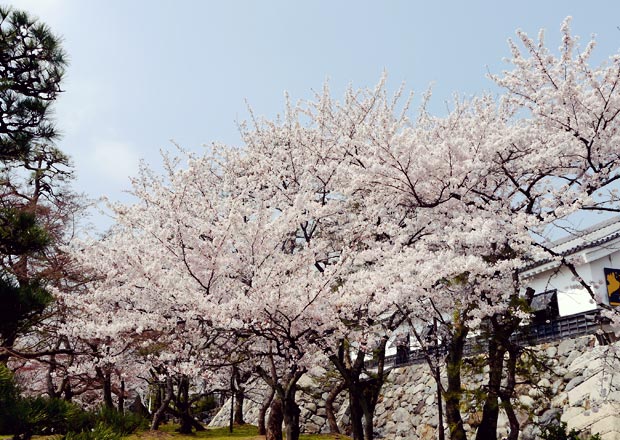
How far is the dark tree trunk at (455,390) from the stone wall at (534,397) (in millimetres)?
214

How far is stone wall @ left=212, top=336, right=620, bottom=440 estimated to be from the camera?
9.30 m

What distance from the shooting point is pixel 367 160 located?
7.74 meters

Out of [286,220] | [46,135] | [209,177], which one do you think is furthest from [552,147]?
[209,177]

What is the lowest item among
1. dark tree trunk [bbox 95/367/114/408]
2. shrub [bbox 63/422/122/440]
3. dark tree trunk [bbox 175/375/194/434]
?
dark tree trunk [bbox 175/375/194/434]

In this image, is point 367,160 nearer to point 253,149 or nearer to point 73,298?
point 253,149

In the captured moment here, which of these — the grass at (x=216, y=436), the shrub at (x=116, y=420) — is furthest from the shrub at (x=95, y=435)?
the grass at (x=216, y=436)

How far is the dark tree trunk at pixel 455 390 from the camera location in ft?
26.5

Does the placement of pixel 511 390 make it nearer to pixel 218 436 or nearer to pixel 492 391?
pixel 492 391

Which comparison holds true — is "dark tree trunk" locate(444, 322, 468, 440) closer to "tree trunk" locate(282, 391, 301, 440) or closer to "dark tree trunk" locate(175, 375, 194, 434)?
"tree trunk" locate(282, 391, 301, 440)

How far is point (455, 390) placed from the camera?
27.0 feet

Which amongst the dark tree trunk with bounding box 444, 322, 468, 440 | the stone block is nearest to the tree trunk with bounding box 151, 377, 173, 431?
the dark tree trunk with bounding box 444, 322, 468, 440

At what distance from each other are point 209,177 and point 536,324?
358 inches

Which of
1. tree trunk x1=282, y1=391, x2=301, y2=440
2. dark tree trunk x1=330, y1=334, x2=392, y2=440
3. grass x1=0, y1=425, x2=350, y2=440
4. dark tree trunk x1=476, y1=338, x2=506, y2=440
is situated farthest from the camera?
grass x1=0, y1=425, x2=350, y2=440

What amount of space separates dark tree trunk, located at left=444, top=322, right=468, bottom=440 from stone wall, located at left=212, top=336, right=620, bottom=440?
214 mm
